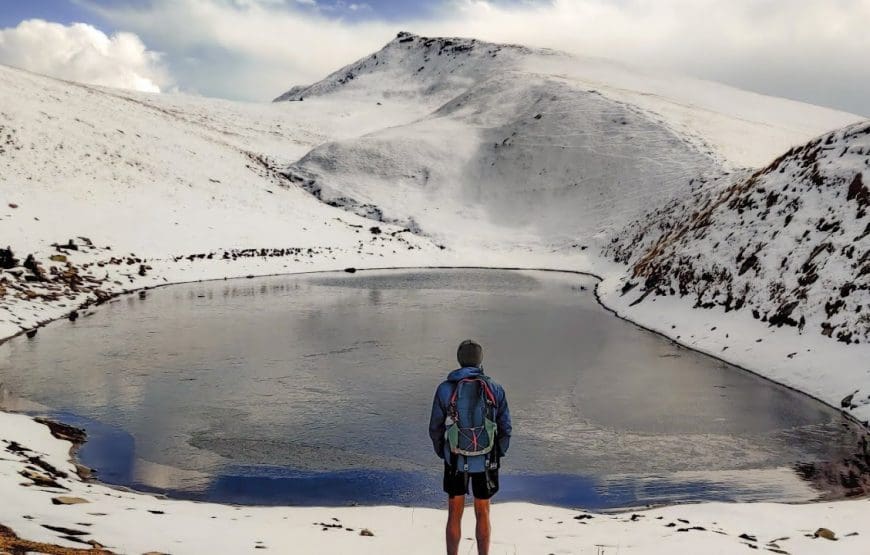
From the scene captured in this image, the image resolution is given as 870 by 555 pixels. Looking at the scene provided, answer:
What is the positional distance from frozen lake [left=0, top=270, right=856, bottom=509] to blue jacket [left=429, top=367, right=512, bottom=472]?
464 centimetres

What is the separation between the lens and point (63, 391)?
64.6 feet

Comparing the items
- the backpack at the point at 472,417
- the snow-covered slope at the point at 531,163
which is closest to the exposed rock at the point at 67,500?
the backpack at the point at 472,417

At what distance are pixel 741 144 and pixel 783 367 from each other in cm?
6828

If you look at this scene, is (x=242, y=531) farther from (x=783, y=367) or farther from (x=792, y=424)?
(x=783, y=367)

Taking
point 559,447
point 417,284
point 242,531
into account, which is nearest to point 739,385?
point 559,447

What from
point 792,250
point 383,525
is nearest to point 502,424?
point 383,525

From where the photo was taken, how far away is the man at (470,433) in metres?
8.30

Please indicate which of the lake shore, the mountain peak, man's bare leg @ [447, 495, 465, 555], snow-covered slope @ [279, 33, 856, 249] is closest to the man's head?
man's bare leg @ [447, 495, 465, 555]

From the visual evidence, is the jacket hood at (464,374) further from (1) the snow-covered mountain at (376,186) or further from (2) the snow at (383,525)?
(1) the snow-covered mountain at (376,186)

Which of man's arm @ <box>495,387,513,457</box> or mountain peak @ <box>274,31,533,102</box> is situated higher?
mountain peak @ <box>274,31,533,102</box>

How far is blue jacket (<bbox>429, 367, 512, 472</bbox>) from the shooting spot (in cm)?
837

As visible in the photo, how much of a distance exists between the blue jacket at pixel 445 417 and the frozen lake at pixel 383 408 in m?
4.64

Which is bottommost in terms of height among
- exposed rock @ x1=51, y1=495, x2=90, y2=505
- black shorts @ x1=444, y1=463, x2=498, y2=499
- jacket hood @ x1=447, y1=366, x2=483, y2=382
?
exposed rock @ x1=51, y1=495, x2=90, y2=505

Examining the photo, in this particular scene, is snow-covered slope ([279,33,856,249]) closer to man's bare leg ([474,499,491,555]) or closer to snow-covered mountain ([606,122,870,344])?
snow-covered mountain ([606,122,870,344])
